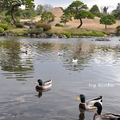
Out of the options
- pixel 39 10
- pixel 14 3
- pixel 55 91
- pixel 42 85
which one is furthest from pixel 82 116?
pixel 39 10

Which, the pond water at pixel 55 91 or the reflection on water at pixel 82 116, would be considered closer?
the reflection on water at pixel 82 116

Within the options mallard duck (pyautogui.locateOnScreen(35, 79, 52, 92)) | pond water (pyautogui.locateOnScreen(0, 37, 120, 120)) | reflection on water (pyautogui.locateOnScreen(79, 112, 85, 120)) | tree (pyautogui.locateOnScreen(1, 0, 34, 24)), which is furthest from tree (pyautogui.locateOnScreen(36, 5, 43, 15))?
reflection on water (pyautogui.locateOnScreen(79, 112, 85, 120))

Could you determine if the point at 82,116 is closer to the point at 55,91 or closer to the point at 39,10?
the point at 55,91

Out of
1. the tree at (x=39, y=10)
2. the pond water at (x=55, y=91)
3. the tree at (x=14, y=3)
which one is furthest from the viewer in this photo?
the tree at (x=39, y=10)

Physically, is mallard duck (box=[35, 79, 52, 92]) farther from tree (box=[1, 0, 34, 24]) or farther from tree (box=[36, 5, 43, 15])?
tree (box=[36, 5, 43, 15])

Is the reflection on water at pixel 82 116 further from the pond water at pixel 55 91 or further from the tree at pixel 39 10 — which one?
the tree at pixel 39 10

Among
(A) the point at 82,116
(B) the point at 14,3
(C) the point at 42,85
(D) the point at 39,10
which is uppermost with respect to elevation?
(D) the point at 39,10

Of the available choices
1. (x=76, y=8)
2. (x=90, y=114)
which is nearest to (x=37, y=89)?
(x=90, y=114)

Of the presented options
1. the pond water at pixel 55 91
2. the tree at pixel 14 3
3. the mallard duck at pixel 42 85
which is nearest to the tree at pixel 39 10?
the tree at pixel 14 3

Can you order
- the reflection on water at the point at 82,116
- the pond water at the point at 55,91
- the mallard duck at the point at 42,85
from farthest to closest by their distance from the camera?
1. the mallard duck at the point at 42,85
2. the pond water at the point at 55,91
3. the reflection on water at the point at 82,116

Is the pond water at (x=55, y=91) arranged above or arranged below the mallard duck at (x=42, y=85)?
below

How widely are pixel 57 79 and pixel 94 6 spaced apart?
156 m

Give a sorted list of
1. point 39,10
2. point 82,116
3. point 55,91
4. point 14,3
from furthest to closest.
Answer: point 39,10 < point 14,3 < point 55,91 < point 82,116

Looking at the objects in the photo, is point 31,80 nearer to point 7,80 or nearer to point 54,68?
point 7,80
